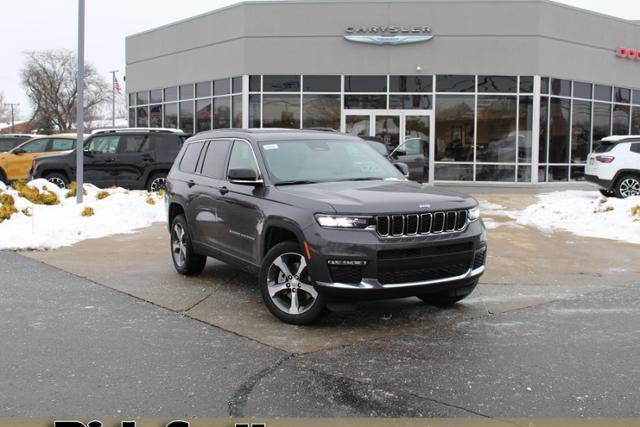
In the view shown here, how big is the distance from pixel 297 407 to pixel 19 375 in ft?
6.82

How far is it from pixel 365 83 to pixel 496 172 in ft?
17.0

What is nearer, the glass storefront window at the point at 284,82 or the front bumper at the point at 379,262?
the front bumper at the point at 379,262

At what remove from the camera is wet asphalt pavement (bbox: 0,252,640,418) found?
162 inches

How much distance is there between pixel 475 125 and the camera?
21.7 metres

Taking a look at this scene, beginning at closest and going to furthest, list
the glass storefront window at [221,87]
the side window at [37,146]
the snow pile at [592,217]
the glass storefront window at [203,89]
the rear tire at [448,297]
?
the rear tire at [448,297], the snow pile at [592,217], the side window at [37,146], the glass storefront window at [221,87], the glass storefront window at [203,89]

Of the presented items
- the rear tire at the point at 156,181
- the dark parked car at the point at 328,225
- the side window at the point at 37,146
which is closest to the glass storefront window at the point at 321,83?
the rear tire at the point at 156,181

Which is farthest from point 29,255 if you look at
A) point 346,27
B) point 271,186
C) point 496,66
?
point 496,66

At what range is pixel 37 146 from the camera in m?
20.4

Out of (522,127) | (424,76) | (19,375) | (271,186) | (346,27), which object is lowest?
(19,375)

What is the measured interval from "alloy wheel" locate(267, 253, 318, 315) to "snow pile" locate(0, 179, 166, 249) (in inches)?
229

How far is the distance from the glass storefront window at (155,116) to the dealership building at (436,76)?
5.39m

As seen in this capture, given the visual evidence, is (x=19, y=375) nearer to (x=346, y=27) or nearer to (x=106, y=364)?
(x=106, y=364)

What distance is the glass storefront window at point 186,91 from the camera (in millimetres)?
25078

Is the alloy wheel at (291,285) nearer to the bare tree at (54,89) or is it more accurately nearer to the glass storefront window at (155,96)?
the glass storefront window at (155,96)
